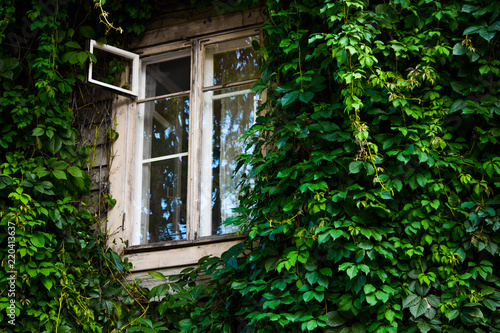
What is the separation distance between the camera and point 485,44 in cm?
398

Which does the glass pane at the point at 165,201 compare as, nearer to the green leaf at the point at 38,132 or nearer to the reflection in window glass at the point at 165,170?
the reflection in window glass at the point at 165,170

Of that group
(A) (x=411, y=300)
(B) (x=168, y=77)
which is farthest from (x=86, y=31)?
(A) (x=411, y=300)

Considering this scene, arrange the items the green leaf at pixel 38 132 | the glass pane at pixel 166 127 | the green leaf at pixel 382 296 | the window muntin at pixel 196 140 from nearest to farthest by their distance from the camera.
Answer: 1. the green leaf at pixel 382 296
2. the green leaf at pixel 38 132
3. the window muntin at pixel 196 140
4. the glass pane at pixel 166 127

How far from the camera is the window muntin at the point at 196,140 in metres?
4.86

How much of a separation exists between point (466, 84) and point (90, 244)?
2902mm

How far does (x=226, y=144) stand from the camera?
4.96 m

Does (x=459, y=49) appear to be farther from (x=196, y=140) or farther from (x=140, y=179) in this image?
(x=140, y=179)

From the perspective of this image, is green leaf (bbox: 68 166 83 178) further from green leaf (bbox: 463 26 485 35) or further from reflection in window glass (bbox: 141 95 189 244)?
green leaf (bbox: 463 26 485 35)

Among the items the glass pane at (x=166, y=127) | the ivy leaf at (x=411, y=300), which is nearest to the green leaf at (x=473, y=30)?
the ivy leaf at (x=411, y=300)

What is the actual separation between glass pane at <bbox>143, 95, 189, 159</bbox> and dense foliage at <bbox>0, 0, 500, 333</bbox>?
0.78 meters

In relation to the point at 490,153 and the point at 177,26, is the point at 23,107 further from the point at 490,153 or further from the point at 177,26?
the point at 490,153

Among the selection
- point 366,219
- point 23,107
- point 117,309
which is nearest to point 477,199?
point 366,219

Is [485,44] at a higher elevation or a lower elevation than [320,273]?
higher

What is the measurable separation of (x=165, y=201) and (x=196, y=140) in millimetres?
538
